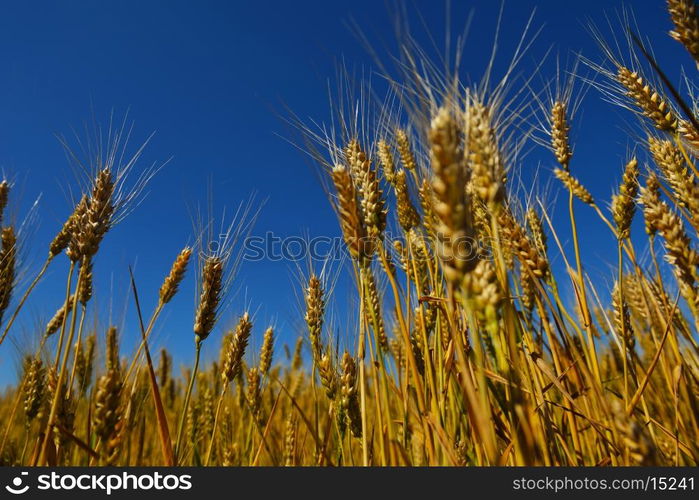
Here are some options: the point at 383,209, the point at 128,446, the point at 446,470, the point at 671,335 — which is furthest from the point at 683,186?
the point at 128,446

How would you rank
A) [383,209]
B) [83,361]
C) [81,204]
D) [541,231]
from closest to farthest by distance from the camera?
1. [383,209]
2. [81,204]
3. [541,231]
4. [83,361]

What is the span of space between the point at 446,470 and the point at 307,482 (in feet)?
1.54

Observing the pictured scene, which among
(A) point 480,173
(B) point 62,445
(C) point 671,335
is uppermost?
(A) point 480,173

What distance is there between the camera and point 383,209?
168 centimetres

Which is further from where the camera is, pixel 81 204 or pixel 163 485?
pixel 81 204

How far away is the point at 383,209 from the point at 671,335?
4.53ft

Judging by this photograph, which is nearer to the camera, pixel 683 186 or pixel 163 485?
pixel 163 485

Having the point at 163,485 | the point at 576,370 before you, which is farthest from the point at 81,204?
the point at 576,370

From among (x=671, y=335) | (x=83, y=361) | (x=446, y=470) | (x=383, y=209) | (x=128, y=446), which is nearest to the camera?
(x=446, y=470)

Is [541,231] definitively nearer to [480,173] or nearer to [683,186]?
[683,186]

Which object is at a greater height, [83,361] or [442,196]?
[83,361]

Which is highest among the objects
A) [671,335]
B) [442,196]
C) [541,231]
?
[541,231]

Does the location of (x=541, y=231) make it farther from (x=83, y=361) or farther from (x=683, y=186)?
(x=83, y=361)

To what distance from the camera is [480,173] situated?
127 cm
